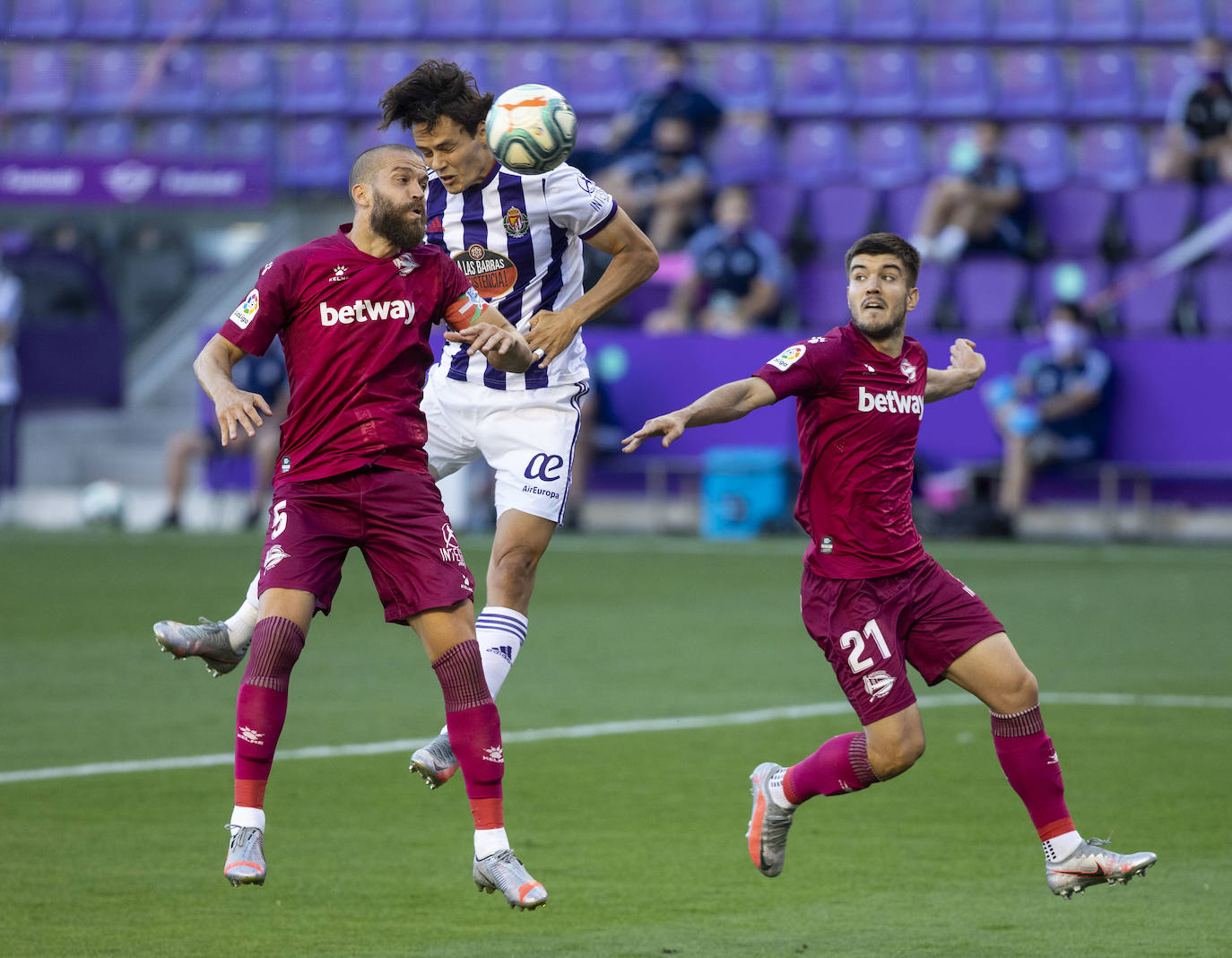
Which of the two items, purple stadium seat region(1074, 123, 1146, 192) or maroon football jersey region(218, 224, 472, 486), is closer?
maroon football jersey region(218, 224, 472, 486)

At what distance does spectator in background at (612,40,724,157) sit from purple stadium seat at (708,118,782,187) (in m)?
1.95

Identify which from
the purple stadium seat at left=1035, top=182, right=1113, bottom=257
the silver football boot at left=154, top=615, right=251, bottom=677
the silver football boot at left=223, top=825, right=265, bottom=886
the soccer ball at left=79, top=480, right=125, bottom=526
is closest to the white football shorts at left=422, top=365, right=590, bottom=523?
the silver football boot at left=154, top=615, right=251, bottom=677

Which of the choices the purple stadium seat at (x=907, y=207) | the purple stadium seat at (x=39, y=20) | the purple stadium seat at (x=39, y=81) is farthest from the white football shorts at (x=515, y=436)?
the purple stadium seat at (x=39, y=20)

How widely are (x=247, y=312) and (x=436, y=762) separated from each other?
5.10 feet

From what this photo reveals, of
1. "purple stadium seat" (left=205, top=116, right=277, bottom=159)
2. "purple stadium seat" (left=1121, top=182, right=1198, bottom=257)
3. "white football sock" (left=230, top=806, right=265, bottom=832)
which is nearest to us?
"white football sock" (left=230, top=806, right=265, bottom=832)

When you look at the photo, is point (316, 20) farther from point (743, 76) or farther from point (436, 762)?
point (436, 762)

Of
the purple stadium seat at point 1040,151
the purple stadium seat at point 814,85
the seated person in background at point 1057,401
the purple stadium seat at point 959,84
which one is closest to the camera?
the seated person in background at point 1057,401

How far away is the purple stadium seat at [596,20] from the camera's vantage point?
24.0 metres

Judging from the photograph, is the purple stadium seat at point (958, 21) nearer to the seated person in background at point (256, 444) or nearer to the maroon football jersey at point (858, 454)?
the seated person in background at point (256, 444)

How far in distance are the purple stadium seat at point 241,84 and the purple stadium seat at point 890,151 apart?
23.1ft

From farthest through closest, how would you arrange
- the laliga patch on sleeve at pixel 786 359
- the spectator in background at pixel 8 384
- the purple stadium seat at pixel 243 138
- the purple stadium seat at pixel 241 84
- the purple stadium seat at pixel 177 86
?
the purple stadium seat at pixel 177 86 < the purple stadium seat at pixel 241 84 < the purple stadium seat at pixel 243 138 < the spectator in background at pixel 8 384 < the laliga patch on sleeve at pixel 786 359

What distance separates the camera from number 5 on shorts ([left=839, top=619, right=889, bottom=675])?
246 inches

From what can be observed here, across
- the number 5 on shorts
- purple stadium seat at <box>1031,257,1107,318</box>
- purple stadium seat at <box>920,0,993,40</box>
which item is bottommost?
the number 5 on shorts

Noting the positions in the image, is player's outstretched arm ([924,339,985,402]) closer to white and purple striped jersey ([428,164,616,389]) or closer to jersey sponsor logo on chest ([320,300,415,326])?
white and purple striped jersey ([428,164,616,389])
